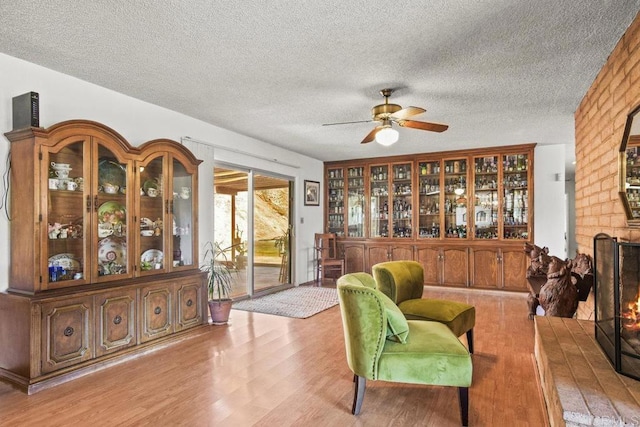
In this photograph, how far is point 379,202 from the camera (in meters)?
7.85

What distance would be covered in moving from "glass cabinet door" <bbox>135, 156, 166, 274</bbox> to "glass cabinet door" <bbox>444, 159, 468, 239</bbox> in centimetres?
506

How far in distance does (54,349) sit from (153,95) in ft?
8.19

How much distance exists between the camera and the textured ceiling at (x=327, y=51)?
2.38 m

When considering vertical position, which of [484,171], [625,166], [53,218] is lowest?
[53,218]

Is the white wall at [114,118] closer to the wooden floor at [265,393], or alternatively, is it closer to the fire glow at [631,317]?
the wooden floor at [265,393]

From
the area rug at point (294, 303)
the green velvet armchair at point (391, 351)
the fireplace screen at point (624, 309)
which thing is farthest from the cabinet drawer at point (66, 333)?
the fireplace screen at point (624, 309)

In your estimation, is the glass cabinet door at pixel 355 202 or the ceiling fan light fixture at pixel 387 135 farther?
the glass cabinet door at pixel 355 202

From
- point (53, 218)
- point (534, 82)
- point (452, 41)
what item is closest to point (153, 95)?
point (53, 218)

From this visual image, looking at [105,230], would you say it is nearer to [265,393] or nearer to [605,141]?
[265,393]

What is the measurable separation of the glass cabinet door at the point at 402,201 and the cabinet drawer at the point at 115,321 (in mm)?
5219

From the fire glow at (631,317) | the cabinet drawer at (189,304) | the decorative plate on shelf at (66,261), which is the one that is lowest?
the cabinet drawer at (189,304)

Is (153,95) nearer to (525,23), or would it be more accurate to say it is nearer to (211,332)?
(211,332)

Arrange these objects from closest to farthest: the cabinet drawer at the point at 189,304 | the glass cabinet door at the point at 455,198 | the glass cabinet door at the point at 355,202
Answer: the cabinet drawer at the point at 189,304 < the glass cabinet door at the point at 455,198 < the glass cabinet door at the point at 355,202

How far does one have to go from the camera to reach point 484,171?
6.90 m
